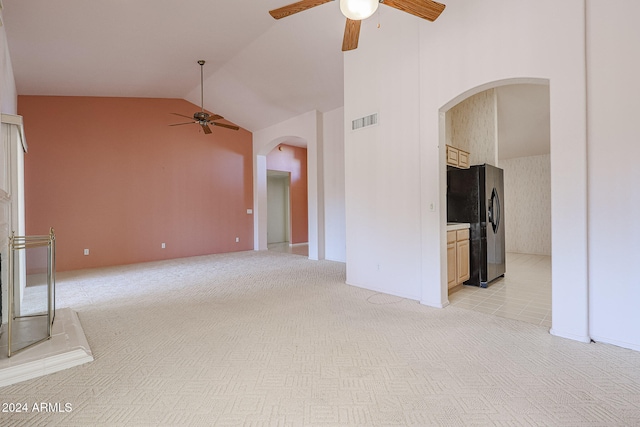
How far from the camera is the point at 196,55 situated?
17.7ft

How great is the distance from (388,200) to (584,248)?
6.68ft

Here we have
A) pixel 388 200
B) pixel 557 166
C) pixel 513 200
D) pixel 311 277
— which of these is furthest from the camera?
pixel 513 200

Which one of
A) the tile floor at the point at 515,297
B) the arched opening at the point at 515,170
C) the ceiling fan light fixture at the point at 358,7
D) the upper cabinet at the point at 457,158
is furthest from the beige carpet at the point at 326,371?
the ceiling fan light fixture at the point at 358,7

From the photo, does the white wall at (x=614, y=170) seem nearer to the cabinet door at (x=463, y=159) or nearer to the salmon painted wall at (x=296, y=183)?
the cabinet door at (x=463, y=159)

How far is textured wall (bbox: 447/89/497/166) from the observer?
15.8 feet

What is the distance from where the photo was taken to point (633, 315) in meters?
2.43

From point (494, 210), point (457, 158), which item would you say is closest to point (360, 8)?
point (457, 158)

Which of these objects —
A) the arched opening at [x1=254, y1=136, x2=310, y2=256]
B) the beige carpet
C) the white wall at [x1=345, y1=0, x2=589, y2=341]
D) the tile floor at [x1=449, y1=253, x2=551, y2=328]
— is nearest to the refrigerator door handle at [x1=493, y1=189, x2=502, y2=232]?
the tile floor at [x1=449, y1=253, x2=551, y2=328]

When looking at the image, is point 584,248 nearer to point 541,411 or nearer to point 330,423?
point 541,411

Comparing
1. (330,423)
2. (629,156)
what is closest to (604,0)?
(629,156)

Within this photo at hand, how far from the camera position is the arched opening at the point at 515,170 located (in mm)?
3607

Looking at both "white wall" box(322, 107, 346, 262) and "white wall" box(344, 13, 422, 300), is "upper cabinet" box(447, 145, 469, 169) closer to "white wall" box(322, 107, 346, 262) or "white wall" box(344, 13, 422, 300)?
"white wall" box(344, 13, 422, 300)

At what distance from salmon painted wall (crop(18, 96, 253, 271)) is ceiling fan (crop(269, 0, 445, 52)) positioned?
565 cm

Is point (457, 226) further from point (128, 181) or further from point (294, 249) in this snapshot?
point (128, 181)
